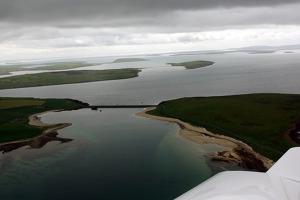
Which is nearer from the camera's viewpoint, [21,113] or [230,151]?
[230,151]

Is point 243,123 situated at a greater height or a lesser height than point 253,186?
lesser

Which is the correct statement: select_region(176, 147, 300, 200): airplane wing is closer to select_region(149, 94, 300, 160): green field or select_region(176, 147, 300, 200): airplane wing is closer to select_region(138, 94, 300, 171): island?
select_region(138, 94, 300, 171): island

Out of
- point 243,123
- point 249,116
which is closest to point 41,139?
point 243,123

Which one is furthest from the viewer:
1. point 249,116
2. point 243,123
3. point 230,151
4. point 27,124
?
point 27,124

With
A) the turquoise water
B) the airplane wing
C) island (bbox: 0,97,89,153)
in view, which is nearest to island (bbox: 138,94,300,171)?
the turquoise water

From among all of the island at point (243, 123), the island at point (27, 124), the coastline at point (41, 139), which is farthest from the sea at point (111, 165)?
the island at point (243, 123)

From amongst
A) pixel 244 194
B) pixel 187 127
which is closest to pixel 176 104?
pixel 187 127

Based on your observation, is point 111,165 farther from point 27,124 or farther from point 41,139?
point 27,124

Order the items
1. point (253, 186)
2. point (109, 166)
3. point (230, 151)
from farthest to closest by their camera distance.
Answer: point (230, 151), point (109, 166), point (253, 186)

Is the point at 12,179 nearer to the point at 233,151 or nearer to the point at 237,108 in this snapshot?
the point at 233,151
